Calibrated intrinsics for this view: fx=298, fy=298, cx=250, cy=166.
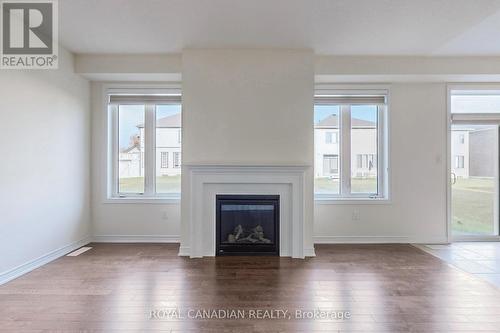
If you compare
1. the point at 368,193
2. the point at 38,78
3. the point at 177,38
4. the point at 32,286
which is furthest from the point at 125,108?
the point at 368,193

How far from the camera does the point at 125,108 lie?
464 centimetres

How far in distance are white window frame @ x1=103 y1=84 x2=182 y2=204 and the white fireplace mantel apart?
0.83 m

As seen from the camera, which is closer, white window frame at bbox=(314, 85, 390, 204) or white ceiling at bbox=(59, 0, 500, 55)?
white ceiling at bbox=(59, 0, 500, 55)

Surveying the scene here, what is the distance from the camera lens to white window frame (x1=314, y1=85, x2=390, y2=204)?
176 inches

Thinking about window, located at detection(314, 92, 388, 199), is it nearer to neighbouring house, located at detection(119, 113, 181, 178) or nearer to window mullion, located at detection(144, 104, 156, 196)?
neighbouring house, located at detection(119, 113, 181, 178)

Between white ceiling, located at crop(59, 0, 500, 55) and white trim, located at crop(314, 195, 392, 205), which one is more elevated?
white ceiling, located at crop(59, 0, 500, 55)

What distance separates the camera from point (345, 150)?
15.2 feet

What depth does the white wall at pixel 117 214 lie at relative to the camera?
177 inches

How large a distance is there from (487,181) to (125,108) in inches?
226

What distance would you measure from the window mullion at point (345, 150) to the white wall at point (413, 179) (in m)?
0.31

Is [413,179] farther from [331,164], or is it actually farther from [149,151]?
[149,151]

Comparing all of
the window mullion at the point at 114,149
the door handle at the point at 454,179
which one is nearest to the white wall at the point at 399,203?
the window mullion at the point at 114,149

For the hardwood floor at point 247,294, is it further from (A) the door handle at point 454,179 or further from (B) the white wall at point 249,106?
(A) the door handle at point 454,179

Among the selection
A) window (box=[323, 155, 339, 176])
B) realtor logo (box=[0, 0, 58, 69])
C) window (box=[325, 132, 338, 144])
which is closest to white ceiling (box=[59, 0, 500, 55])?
realtor logo (box=[0, 0, 58, 69])
